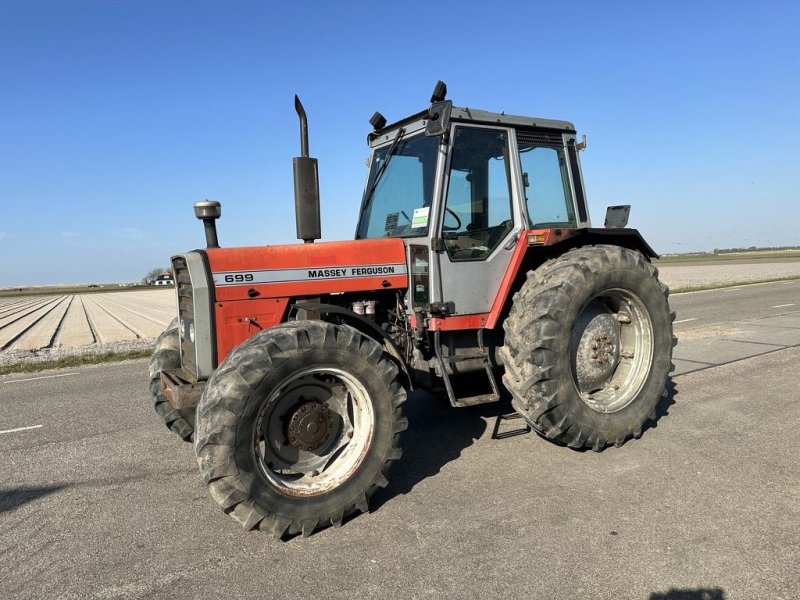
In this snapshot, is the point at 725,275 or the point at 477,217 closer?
the point at 477,217

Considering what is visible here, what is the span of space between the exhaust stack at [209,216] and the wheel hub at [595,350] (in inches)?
113

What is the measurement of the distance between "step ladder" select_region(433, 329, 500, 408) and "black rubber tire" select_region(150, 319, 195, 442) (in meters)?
1.86

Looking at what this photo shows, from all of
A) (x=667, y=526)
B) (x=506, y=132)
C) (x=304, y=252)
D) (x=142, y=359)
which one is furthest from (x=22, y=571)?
(x=142, y=359)

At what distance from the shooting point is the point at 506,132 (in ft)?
14.5

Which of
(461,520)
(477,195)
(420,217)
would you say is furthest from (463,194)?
(461,520)

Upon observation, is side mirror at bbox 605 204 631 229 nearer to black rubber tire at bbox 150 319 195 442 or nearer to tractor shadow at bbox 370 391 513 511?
tractor shadow at bbox 370 391 513 511

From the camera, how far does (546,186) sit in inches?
186

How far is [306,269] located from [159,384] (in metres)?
1.53

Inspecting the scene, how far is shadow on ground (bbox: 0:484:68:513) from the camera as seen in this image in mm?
3580

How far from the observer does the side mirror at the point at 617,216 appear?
5157 mm

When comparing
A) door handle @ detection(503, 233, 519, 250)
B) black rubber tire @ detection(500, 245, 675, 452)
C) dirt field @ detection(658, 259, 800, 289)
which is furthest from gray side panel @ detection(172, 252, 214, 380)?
dirt field @ detection(658, 259, 800, 289)

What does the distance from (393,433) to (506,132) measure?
260cm

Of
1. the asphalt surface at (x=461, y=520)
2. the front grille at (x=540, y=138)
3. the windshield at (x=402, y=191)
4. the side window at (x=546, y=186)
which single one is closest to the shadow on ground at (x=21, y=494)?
the asphalt surface at (x=461, y=520)

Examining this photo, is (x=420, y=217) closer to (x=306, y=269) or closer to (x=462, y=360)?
(x=306, y=269)
